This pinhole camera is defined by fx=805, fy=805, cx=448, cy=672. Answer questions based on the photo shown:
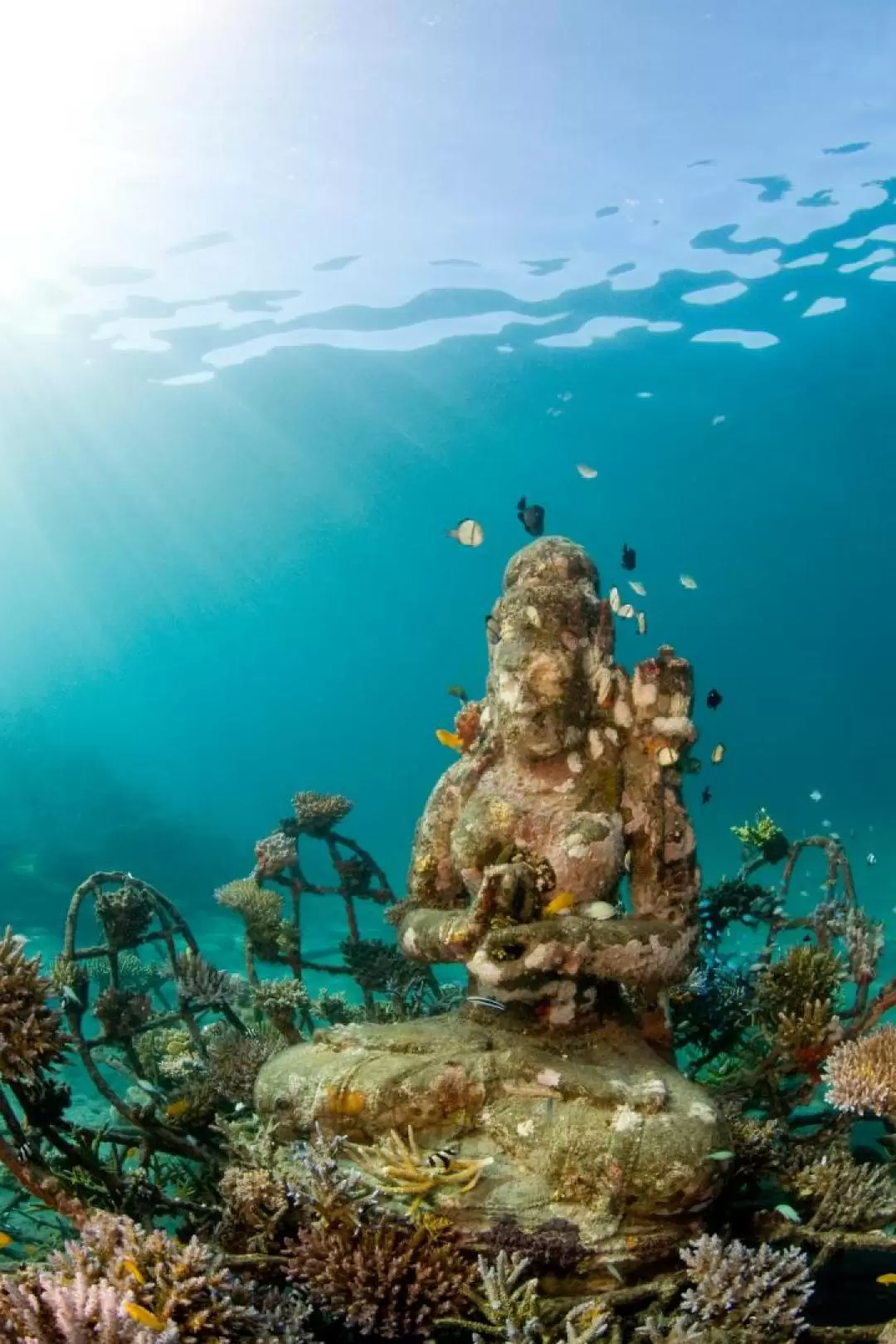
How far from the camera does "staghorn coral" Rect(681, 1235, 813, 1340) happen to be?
172 inches

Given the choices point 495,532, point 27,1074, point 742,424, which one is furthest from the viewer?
point 495,532

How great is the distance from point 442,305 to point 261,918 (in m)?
31.7

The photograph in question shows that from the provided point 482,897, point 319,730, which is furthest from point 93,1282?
point 319,730

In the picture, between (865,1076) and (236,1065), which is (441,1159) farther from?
(865,1076)

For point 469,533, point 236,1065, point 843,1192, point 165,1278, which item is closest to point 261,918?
point 236,1065

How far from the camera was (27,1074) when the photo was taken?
15.8 feet

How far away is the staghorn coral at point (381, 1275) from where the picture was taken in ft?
14.2

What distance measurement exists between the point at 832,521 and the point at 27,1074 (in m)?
90.2

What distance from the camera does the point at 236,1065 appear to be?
6.86 meters

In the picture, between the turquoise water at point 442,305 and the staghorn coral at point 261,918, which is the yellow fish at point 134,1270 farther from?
the turquoise water at point 442,305

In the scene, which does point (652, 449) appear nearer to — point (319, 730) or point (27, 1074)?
point (27, 1074)

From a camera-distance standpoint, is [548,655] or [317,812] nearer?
[548,655]

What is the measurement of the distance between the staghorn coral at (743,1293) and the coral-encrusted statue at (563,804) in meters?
1.64

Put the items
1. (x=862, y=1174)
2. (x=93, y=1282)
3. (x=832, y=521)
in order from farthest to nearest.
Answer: (x=832, y=521), (x=862, y=1174), (x=93, y=1282)
